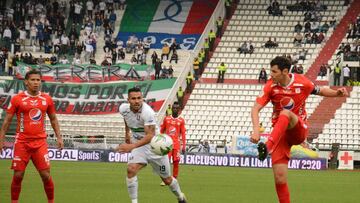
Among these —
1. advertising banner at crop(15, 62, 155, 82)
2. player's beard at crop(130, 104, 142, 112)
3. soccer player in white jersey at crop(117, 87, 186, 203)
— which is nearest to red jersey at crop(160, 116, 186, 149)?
soccer player in white jersey at crop(117, 87, 186, 203)

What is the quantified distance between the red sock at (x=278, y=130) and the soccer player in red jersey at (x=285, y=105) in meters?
0.18

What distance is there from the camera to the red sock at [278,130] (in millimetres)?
14023

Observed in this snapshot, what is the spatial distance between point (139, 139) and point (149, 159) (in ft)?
1.42

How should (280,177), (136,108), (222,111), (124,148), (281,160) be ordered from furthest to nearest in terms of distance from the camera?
(222,111)
(136,108)
(124,148)
(281,160)
(280,177)

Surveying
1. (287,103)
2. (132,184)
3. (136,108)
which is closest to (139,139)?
(136,108)

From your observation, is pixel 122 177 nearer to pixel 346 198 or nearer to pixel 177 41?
pixel 346 198

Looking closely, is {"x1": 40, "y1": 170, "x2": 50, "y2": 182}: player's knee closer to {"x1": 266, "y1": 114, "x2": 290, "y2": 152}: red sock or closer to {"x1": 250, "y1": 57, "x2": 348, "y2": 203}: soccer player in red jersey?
{"x1": 250, "y1": 57, "x2": 348, "y2": 203}: soccer player in red jersey

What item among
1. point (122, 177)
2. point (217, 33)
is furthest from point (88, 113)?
point (122, 177)

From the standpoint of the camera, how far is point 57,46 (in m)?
59.2

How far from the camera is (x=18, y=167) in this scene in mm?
16297

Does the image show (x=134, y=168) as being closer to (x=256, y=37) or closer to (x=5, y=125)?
(x=5, y=125)

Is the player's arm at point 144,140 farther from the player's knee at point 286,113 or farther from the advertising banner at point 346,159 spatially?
the advertising banner at point 346,159

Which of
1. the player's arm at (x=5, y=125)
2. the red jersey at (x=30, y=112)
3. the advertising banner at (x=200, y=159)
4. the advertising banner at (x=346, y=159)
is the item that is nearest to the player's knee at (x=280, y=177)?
the red jersey at (x=30, y=112)

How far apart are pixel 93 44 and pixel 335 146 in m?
20.6
